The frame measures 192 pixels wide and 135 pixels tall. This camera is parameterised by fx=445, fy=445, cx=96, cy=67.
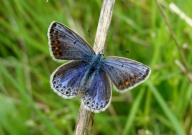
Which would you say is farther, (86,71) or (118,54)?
(118,54)

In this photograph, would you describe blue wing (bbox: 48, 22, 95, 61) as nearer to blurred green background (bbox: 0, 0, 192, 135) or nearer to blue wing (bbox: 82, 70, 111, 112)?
blue wing (bbox: 82, 70, 111, 112)

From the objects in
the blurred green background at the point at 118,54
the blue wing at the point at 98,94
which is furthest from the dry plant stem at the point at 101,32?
the blurred green background at the point at 118,54

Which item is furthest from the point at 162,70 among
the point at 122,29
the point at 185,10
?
the point at 122,29

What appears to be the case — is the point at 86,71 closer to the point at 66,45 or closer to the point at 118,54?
the point at 66,45

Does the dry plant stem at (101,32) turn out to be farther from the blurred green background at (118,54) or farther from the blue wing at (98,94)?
the blurred green background at (118,54)

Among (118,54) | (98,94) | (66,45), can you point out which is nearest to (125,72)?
(98,94)

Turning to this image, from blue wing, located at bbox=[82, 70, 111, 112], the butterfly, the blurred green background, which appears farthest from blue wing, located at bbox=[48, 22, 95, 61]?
the blurred green background
